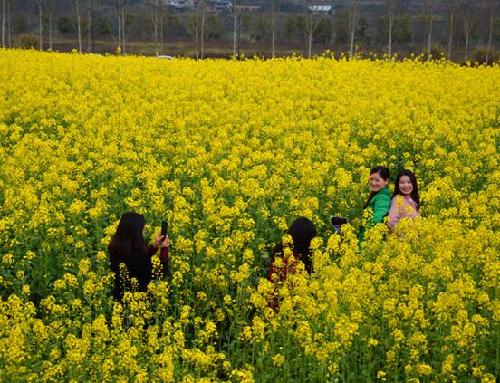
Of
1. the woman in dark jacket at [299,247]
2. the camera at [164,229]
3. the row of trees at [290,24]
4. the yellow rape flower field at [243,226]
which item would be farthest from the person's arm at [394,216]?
the row of trees at [290,24]

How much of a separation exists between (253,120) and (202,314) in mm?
7186

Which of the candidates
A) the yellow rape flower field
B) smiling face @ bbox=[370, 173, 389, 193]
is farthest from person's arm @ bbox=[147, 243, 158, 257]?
smiling face @ bbox=[370, 173, 389, 193]

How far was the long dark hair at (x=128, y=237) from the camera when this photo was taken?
7.43 meters

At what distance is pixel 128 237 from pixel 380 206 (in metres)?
3.11

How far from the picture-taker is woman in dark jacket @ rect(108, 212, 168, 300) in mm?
7453

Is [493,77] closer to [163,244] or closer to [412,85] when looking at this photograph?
[412,85]

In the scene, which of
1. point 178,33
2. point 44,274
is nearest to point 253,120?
point 44,274

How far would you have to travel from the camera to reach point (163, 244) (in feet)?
25.5

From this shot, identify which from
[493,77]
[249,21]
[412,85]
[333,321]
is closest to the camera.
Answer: [333,321]

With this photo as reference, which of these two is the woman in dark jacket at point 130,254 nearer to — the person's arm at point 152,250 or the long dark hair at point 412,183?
the person's arm at point 152,250

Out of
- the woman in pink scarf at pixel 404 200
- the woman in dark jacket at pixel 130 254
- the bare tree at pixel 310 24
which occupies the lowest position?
the woman in dark jacket at pixel 130 254

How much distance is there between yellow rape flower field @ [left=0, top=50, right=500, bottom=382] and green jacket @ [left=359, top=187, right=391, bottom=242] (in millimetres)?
201

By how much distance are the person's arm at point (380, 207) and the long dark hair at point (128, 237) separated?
2.91 m

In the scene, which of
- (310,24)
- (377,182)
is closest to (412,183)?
(377,182)
